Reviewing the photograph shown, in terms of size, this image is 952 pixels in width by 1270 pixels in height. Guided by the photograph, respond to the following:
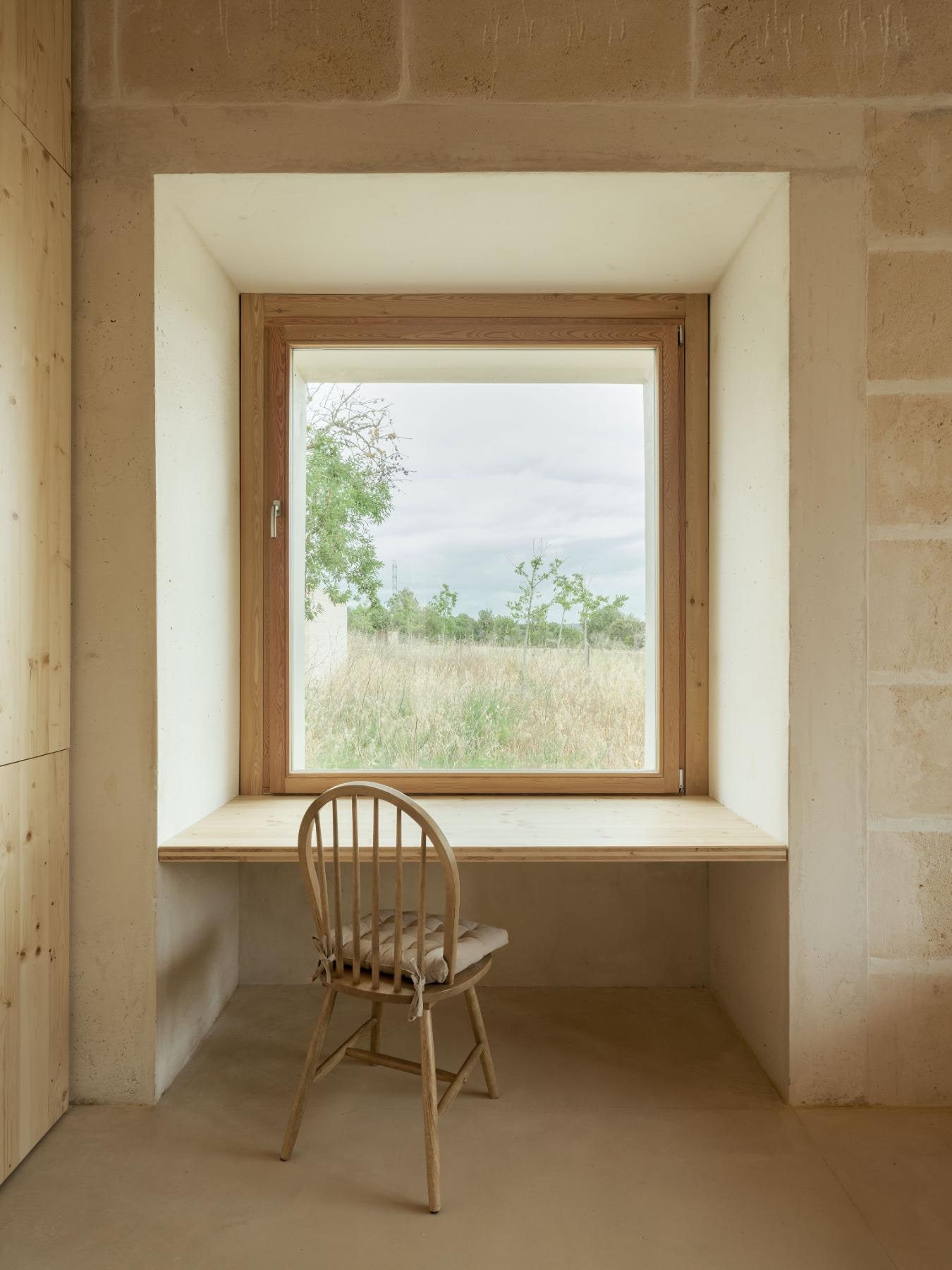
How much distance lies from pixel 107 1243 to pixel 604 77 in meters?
2.83

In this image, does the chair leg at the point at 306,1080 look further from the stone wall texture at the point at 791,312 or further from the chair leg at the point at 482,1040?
the stone wall texture at the point at 791,312

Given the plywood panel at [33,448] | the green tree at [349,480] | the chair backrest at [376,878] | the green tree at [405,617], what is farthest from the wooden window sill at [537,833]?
the green tree at [349,480]

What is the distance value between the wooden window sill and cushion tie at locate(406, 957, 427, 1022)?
0.30 metres

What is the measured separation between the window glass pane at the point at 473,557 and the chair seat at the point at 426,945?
82 centimetres

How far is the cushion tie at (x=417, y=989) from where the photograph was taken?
183 centimetres

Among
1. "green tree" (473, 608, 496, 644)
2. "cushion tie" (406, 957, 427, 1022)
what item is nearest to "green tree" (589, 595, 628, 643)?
"green tree" (473, 608, 496, 644)

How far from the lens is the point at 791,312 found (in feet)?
7.06

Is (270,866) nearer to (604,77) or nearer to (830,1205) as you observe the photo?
(830,1205)

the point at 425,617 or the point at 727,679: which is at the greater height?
the point at 425,617

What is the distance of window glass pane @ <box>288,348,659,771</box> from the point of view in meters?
2.88

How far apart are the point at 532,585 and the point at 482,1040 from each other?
4.72 feet

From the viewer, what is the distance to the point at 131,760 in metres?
2.15

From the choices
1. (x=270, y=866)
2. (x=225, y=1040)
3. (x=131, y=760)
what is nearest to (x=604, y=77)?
(x=131, y=760)

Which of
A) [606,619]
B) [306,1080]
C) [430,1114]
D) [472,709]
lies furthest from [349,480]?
[430,1114]
